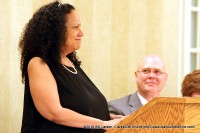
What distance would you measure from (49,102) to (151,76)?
1729mm

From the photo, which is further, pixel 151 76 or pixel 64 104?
pixel 151 76

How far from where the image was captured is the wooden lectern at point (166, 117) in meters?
1.32

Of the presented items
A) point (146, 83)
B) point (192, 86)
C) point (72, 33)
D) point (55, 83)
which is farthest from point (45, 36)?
point (146, 83)

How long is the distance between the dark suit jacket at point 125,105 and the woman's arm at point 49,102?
50.9 inches

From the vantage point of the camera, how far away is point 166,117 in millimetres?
1340

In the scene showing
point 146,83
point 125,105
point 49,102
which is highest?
point 49,102

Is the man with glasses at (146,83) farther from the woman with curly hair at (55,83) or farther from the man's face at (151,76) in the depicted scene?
the woman with curly hair at (55,83)

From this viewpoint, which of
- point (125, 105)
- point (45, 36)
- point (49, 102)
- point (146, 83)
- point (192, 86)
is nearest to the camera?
point (49, 102)

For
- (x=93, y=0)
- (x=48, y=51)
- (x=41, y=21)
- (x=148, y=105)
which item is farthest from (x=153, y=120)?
(x=93, y=0)

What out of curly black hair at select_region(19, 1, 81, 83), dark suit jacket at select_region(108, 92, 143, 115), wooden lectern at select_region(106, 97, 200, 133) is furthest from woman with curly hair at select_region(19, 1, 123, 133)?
dark suit jacket at select_region(108, 92, 143, 115)

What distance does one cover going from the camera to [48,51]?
1.92 metres

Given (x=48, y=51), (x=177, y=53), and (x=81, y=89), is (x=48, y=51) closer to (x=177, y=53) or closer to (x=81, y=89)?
(x=81, y=89)

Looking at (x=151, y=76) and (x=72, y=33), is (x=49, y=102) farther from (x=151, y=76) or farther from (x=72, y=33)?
(x=151, y=76)

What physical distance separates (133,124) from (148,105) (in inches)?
3.5
